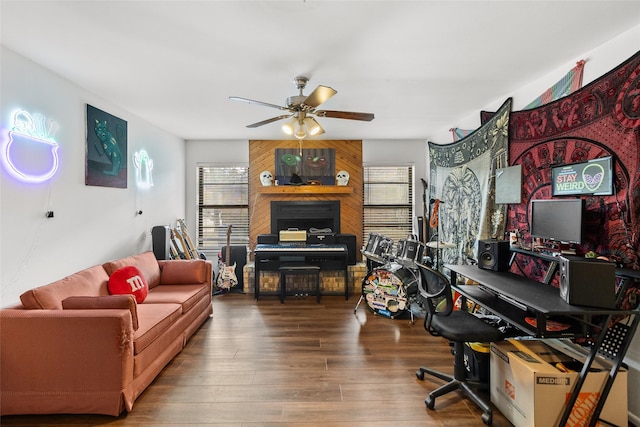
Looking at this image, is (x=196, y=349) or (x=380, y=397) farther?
(x=196, y=349)

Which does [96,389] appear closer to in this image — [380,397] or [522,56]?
[380,397]

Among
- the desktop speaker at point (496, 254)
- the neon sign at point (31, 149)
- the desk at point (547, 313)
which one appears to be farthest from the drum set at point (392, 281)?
the neon sign at point (31, 149)

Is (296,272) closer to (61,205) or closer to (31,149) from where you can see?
(61,205)

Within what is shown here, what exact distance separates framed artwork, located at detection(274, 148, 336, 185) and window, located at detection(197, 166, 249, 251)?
0.65m

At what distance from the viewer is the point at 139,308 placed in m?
2.86

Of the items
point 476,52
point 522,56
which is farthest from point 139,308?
point 522,56

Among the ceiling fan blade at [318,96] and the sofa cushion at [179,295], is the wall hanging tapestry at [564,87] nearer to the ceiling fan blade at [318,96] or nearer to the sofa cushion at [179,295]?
the ceiling fan blade at [318,96]

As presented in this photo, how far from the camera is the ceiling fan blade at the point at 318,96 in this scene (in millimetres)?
2368

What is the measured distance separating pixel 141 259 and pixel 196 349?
4.07ft

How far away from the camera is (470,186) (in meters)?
3.89

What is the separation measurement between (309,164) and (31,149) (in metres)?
3.65

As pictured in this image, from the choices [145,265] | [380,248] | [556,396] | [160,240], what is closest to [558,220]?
[556,396]

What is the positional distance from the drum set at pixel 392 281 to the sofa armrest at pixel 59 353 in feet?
8.67

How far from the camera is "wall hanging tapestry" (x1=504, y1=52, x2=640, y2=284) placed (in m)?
2.02
